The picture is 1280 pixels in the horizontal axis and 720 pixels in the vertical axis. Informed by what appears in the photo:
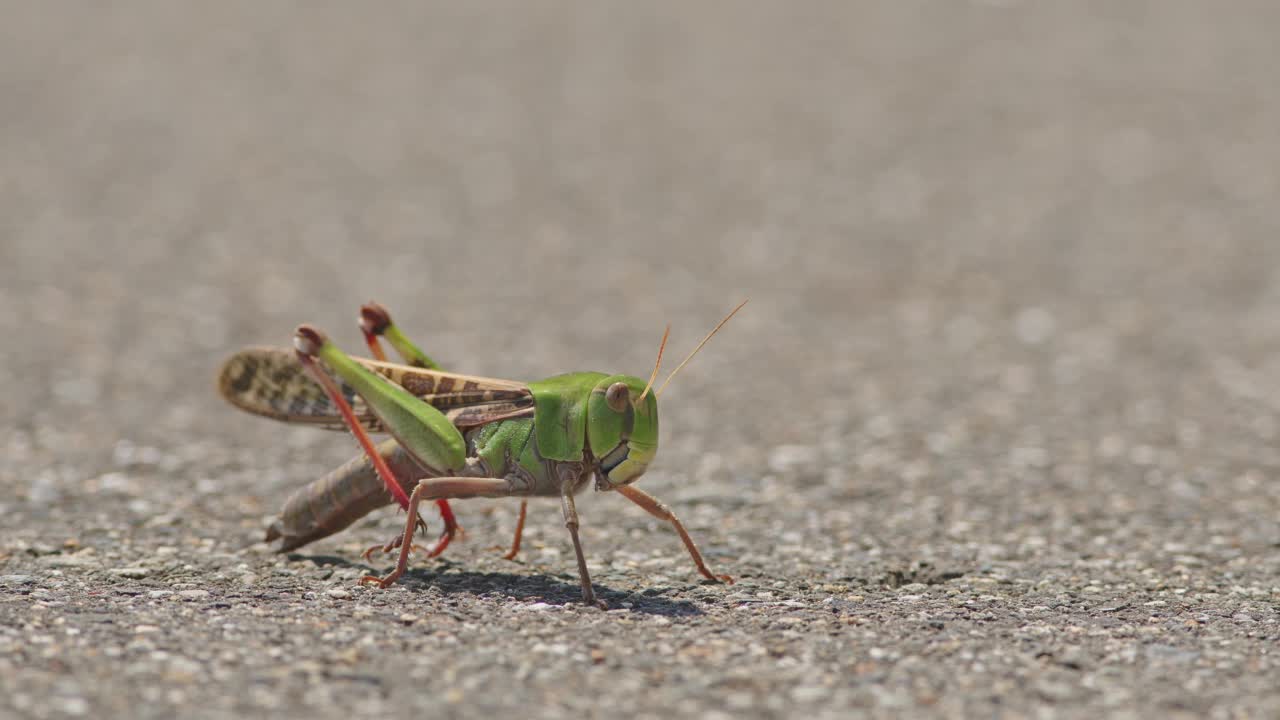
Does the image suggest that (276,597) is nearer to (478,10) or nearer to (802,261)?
(802,261)

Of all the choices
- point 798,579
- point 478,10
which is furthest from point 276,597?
point 478,10

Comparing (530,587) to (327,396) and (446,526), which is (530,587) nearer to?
(446,526)

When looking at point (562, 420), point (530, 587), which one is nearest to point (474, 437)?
point (562, 420)

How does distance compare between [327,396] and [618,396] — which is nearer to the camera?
[618,396]

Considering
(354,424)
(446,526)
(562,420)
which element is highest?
(562,420)

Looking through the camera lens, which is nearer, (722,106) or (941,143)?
(941,143)

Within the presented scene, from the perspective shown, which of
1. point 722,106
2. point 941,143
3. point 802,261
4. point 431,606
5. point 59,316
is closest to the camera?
point 431,606

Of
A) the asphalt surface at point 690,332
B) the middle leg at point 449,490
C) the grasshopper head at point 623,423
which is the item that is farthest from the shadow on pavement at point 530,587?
the grasshopper head at point 623,423
